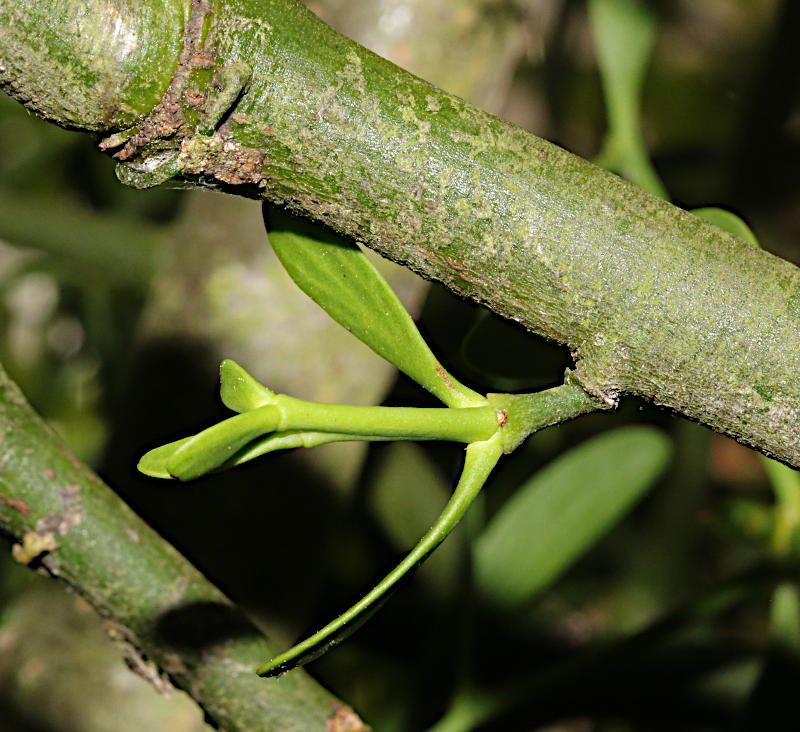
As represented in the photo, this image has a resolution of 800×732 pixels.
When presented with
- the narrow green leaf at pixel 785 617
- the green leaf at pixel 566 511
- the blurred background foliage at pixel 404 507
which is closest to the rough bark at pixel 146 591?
the blurred background foliage at pixel 404 507

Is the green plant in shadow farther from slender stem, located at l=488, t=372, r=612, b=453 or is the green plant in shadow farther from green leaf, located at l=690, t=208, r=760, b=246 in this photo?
green leaf, located at l=690, t=208, r=760, b=246

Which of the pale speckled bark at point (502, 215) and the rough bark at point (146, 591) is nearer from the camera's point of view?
the pale speckled bark at point (502, 215)

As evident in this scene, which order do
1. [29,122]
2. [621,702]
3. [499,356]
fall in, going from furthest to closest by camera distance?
[29,122] < [621,702] < [499,356]

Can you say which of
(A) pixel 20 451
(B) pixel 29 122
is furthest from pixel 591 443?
(B) pixel 29 122

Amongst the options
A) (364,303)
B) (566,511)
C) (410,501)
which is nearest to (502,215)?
(364,303)

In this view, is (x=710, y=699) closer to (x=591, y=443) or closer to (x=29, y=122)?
(x=591, y=443)

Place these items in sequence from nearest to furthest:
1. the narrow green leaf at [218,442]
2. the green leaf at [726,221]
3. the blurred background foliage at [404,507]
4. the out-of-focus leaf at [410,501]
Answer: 1. the narrow green leaf at [218,442]
2. the green leaf at [726,221]
3. the blurred background foliage at [404,507]
4. the out-of-focus leaf at [410,501]

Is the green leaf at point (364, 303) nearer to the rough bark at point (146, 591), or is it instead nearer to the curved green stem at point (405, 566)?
the curved green stem at point (405, 566)
